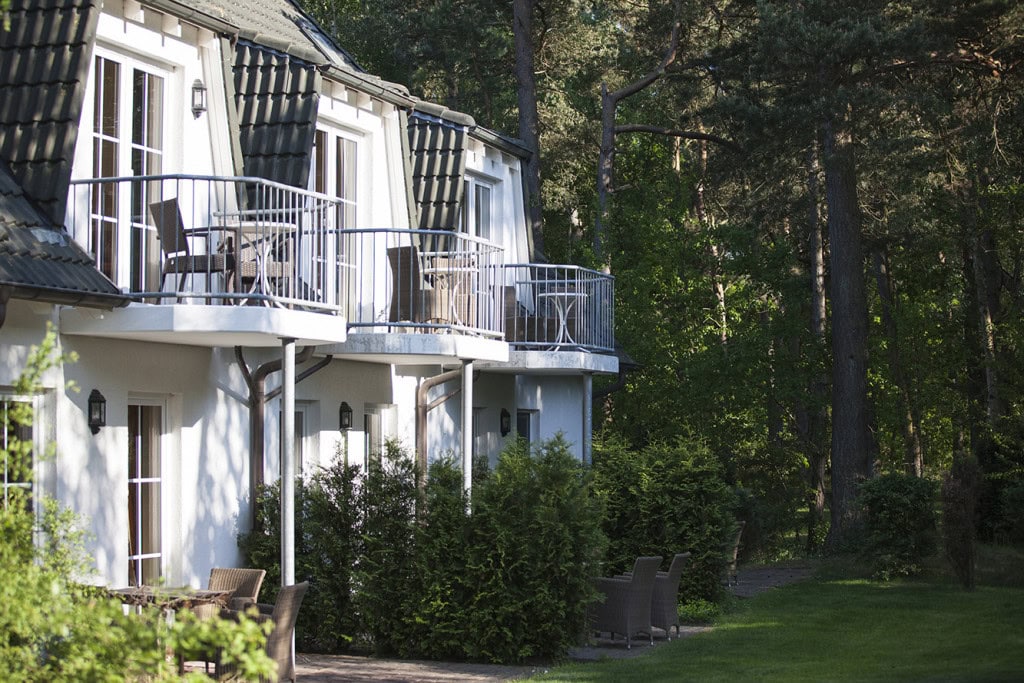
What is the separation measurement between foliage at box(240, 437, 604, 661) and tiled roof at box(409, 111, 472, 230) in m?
5.05

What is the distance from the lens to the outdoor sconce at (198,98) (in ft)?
44.4

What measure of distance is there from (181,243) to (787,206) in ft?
78.3

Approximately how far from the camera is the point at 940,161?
26328mm

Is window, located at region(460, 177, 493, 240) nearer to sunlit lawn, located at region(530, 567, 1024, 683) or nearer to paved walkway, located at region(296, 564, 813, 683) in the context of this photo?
sunlit lawn, located at region(530, 567, 1024, 683)

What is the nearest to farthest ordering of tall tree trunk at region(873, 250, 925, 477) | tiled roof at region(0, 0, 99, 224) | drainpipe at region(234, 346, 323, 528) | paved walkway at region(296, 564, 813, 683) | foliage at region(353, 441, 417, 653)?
tiled roof at region(0, 0, 99, 224) → paved walkway at region(296, 564, 813, 683) → foliage at region(353, 441, 417, 653) → drainpipe at region(234, 346, 323, 528) → tall tree trunk at region(873, 250, 925, 477)

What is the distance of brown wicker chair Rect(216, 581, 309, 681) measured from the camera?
1034 centimetres

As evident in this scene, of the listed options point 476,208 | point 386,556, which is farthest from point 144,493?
point 476,208

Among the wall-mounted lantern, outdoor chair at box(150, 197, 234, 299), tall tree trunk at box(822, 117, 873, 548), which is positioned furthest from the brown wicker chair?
tall tree trunk at box(822, 117, 873, 548)

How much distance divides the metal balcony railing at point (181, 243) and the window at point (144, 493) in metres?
1.27

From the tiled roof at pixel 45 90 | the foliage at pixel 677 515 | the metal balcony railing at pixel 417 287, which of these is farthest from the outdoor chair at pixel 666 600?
the tiled roof at pixel 45 90

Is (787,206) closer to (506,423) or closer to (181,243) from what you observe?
(506,423)

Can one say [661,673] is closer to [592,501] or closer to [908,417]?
[592,501]

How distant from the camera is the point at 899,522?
22.2 meters

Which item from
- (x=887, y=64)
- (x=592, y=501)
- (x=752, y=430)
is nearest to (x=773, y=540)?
(x=752, y=430)
